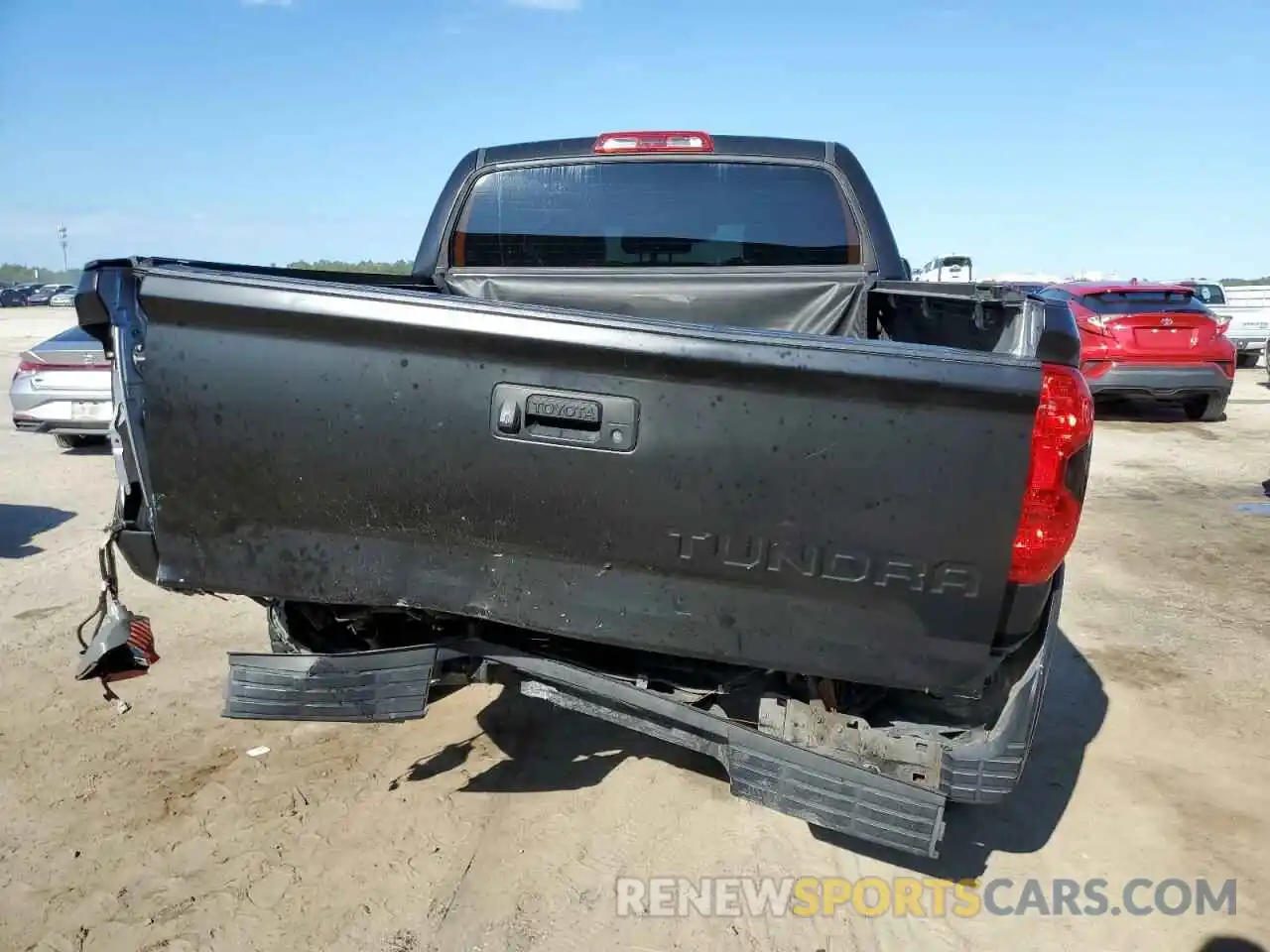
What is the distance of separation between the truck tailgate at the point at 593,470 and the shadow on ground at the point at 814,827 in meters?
1.10

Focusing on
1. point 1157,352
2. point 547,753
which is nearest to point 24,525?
point 547,753

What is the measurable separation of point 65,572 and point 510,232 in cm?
366

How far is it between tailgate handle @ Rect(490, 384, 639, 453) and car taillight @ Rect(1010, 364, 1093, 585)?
37.7 inches

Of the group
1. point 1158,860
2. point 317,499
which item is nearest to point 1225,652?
point 1158,860

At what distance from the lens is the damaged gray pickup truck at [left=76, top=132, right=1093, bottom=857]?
7.25 feet

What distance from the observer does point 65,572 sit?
226 inches

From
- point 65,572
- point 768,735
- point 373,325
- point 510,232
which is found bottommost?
point 65,572

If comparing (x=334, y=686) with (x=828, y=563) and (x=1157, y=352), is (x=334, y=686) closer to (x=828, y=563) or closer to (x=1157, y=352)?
(x=828, y=563)

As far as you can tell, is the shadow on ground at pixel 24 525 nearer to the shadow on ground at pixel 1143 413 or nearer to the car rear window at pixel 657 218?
the car rear window at pixel 657 218

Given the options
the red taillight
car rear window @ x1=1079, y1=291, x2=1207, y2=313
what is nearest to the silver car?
the red taillight

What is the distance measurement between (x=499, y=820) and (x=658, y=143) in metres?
2.98

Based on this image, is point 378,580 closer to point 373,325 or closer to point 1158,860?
point 373,325

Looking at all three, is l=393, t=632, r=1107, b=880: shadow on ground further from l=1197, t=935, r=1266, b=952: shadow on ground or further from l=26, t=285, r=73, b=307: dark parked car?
l=26, t=285, r=73, b=307: dark parked car

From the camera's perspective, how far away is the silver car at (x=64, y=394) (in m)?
9.17
